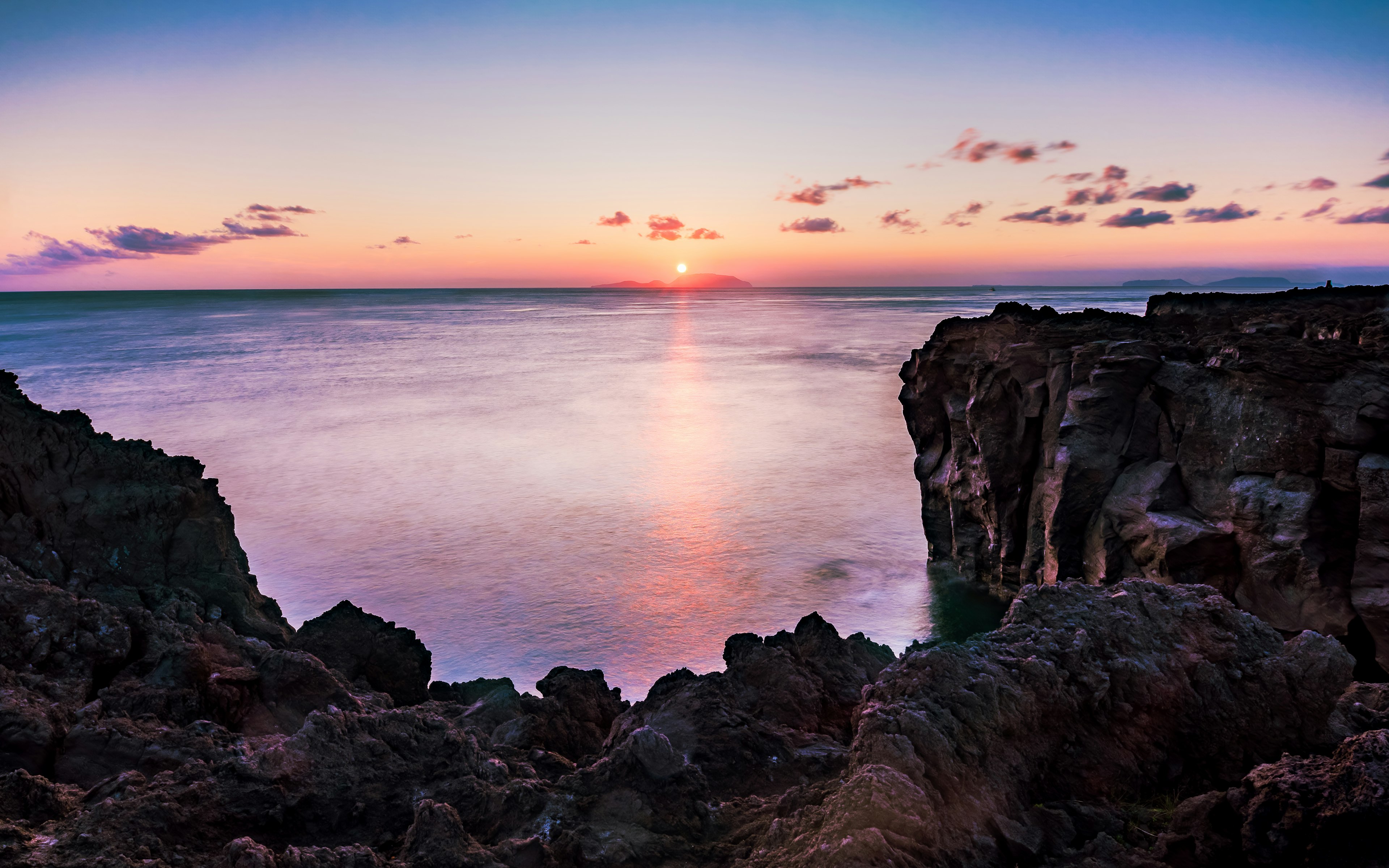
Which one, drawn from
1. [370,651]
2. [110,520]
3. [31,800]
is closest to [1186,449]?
[370,651]

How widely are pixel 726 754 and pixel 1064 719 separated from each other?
8.30 feet

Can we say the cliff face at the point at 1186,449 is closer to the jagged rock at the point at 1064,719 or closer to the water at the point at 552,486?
the water at the point at 552,486

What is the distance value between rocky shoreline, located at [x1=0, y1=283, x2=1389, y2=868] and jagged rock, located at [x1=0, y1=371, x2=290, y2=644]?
0.10 m

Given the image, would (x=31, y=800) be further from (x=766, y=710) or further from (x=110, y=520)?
(x=766, y=710)

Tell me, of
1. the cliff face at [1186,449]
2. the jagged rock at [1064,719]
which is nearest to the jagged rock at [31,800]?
the jagged rock at [1064,719]

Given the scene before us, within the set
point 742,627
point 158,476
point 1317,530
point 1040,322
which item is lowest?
point 742,627

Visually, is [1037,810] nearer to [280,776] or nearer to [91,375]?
[280,776]

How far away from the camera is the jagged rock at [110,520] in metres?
7.93

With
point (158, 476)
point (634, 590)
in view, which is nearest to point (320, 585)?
point (634, 590)

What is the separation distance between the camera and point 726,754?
6.13 m

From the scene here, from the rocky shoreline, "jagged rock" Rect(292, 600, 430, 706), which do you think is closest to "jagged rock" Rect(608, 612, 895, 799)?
the rocky shoreline

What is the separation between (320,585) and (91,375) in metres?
42.1

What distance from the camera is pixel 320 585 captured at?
16.6 m

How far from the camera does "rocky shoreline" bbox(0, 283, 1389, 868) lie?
13.6 feet
